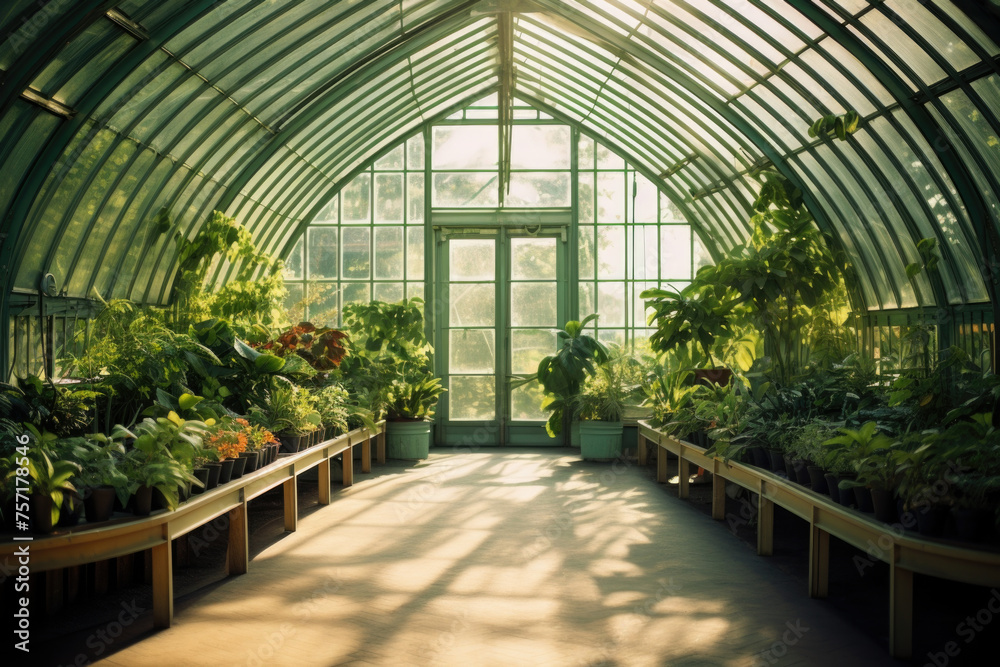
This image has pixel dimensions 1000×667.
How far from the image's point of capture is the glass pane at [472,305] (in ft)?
43.5

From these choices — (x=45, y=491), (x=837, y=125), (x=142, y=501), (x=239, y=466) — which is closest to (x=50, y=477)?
(x=45, y=491)

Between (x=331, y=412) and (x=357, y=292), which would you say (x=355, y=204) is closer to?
(x=357, y=292)

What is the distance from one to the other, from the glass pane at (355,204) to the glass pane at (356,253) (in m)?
0.16

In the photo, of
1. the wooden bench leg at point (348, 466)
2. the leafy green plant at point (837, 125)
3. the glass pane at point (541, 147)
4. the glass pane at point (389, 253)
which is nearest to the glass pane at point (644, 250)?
the glass pane at point (541, 147)

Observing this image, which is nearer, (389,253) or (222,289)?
(222,289)

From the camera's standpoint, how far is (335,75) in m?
9.92

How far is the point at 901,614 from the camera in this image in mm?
4160

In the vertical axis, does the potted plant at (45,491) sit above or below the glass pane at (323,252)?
below

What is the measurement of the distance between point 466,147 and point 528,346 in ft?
10.7

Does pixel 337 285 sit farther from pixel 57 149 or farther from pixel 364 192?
pixel 57 149

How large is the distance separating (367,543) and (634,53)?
6407mm

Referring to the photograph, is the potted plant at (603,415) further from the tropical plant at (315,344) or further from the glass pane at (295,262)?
the glass pane at (295,262)

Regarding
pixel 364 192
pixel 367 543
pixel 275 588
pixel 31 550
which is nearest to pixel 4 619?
pixel 31 550

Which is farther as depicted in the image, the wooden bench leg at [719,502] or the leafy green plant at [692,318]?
the leafy green plant at [692,318]
